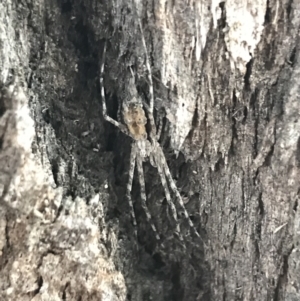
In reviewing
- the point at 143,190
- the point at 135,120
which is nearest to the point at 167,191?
the point at 143,190

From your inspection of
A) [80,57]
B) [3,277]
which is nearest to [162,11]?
[80,57]

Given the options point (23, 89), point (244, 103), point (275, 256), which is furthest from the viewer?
point (275, 256)

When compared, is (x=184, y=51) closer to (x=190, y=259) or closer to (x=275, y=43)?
(x=275, y=43)

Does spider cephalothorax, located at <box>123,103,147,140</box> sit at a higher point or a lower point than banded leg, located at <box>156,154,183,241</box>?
higher

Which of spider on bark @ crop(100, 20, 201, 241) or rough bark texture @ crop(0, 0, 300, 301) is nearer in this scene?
rough bark texture @ crop(0, 0, 300, 301)

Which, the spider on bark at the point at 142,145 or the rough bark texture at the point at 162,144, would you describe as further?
the spider on bark at the point at 142,145

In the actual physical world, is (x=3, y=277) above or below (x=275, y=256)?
below

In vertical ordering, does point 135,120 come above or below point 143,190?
above

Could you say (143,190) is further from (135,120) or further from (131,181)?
(135,120)
